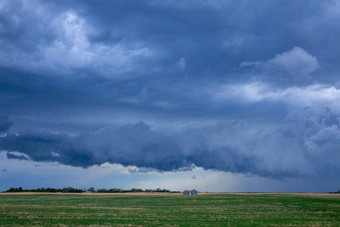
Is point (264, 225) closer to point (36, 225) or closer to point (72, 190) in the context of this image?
point (36, 225)

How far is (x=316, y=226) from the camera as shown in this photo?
38156 mm

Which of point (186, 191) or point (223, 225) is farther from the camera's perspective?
point (186, 191)

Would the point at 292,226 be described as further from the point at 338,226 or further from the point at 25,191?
the point at 25,191

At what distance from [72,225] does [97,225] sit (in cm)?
282

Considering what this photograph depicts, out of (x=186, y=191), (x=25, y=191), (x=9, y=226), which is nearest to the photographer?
(x=9, y=226)

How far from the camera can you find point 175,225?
124 ft

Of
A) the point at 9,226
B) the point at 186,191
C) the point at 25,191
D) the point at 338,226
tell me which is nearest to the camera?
the point at 9,226

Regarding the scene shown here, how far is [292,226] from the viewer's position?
125 ft

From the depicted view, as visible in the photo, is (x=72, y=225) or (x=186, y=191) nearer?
(x=72, y=225)

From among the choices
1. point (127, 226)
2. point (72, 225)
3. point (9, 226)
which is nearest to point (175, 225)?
point (127, 226)

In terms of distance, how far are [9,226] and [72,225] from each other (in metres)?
6.71

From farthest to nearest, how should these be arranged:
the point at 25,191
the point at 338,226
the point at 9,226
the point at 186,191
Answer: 1. the point at 25,191
2. the point at 186,191
3. the point at 338,226
4. the point at 9,226

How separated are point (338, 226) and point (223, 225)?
13632 mm

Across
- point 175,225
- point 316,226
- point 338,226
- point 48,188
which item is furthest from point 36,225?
point 48,188
